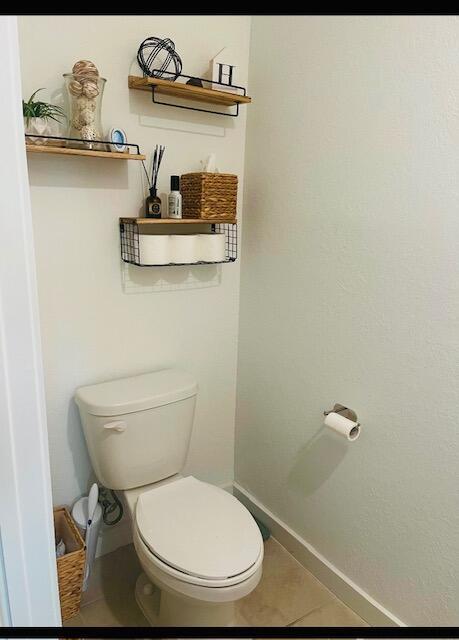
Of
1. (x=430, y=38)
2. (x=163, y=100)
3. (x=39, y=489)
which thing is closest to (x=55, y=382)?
(x=39, y=489)

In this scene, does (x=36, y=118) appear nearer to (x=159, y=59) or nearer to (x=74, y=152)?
(x=74, y=152)

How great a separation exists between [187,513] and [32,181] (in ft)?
3.82

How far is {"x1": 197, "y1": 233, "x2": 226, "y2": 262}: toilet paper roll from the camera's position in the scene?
1.66 meters

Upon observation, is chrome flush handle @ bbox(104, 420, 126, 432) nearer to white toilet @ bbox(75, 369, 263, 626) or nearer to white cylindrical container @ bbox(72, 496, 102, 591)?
white toilet @ bbox(75, 369, 263, 626)

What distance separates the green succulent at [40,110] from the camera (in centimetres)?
127

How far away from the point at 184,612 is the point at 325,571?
579mm

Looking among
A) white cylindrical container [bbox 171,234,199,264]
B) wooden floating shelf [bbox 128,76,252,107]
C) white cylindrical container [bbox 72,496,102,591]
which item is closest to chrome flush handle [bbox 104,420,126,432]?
white cylindrical container [bbox 72,496,102,591]

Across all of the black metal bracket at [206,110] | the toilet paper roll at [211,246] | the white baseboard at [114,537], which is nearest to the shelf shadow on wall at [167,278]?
the toilet paper roll at [211,246]

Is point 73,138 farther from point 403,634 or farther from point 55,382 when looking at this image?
point 403,634

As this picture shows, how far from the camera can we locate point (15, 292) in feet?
2.36

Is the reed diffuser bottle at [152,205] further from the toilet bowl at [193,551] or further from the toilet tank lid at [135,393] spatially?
the toilet bowl at [193,551]

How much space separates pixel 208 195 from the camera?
1581 millimetres

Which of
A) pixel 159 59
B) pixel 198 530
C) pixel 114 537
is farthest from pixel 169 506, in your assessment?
pixel 159 59

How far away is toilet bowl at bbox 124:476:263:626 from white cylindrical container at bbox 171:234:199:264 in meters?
0.81
